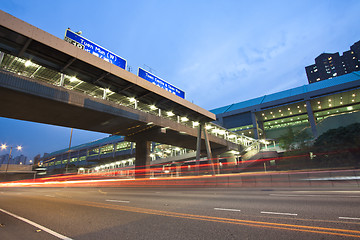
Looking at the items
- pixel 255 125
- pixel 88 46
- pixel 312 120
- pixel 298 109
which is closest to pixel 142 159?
pixel 88 46

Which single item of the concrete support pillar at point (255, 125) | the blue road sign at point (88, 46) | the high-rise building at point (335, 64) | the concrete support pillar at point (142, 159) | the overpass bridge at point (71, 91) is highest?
the high-rise building at point (335, 64)

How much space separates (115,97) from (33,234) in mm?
25278

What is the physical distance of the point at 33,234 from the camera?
526 centimetres

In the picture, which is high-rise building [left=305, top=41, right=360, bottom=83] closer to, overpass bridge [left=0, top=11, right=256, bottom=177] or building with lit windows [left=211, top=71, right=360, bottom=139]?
building with lit windows [left=211, top=71, right=360, bottom=139]

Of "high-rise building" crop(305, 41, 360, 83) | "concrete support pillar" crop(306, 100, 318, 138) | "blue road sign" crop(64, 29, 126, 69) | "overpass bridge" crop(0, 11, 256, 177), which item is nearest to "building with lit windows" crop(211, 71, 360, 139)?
"concrete support pillar" crop(306, 100, 318, 138)

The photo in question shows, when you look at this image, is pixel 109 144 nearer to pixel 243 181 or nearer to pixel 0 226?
pixel 243 181

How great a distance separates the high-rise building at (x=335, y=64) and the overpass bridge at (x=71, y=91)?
175m

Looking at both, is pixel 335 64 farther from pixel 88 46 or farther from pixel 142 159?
pixel 88 46

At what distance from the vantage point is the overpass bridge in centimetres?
1189

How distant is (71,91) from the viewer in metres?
17.5

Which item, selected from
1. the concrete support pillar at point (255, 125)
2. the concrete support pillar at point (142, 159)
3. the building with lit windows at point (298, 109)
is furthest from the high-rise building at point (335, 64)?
the concrete support pillar at point (142, 159)

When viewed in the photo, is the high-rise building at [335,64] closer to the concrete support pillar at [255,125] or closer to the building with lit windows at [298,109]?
the building with lit windows at [298,109]

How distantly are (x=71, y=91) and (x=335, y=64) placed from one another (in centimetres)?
19222

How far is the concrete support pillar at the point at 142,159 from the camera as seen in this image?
27.9 metres
